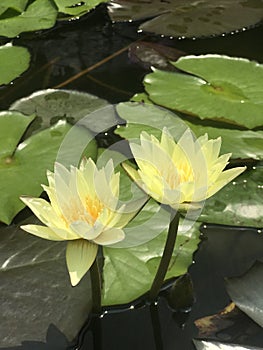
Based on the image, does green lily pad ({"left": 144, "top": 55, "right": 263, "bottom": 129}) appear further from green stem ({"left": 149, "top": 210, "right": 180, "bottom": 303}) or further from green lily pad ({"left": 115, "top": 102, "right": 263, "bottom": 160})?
green stem ({"left": 149, "top": 210, "right": 180, "bottom": 303})

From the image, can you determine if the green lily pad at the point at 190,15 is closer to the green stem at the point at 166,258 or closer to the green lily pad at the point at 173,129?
the green lily pad at the point at 173,129

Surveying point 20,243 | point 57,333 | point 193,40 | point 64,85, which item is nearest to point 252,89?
point 193,40

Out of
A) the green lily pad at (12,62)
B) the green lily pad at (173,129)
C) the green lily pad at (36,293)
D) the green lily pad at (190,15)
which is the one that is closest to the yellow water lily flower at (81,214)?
the green lily pad at (36,293)

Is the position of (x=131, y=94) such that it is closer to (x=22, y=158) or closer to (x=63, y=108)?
(x=63, y=108)

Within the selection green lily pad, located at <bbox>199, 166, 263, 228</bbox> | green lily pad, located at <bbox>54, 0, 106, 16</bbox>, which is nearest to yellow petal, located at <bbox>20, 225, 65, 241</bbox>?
green lily pad, located at <bbox>199, 166, 263, 228</bbox>

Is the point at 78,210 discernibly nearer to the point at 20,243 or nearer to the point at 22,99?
the point at 20,243

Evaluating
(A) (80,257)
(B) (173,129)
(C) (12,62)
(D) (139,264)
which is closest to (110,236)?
(A) (80,257)
